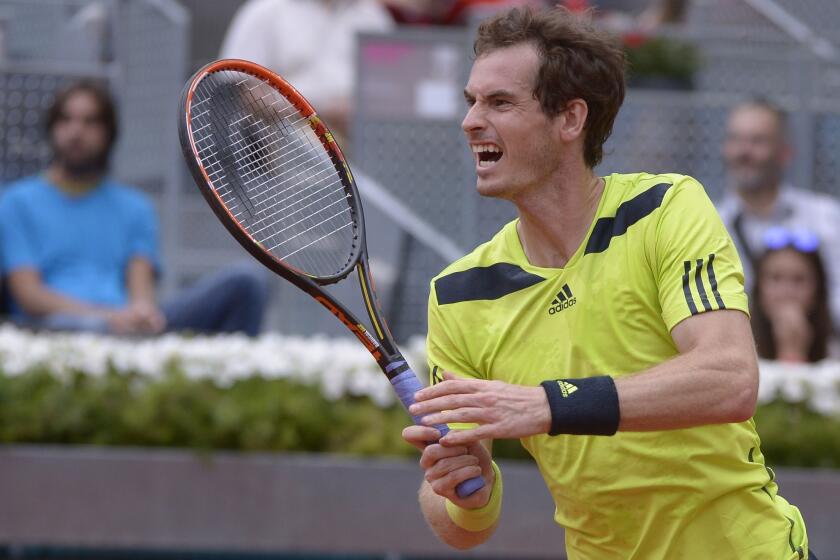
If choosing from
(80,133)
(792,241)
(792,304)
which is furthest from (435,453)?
(80,133)

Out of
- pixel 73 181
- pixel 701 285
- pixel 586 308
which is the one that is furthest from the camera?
pixel 73 181

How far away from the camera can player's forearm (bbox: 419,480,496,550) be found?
3500 millimetres

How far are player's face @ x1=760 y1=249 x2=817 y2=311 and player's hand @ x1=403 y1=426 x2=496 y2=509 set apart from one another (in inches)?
161

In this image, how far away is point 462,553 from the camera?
6117mm

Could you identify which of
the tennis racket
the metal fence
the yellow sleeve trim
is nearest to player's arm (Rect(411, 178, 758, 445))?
the tennis racket

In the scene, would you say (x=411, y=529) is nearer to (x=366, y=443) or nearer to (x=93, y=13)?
(x=366, y=443)

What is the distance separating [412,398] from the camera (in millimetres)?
3348

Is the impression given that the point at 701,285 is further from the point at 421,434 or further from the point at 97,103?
the point at 97,103

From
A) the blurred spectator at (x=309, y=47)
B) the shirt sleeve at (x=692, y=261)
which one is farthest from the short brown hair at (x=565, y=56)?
the blurred spectator at (x=309, y=47)

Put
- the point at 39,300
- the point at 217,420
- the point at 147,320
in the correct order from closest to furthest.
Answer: the point at 217,420 < the point at 147,320 < the point at 39,300

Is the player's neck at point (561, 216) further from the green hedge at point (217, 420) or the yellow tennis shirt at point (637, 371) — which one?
the green hedge at point (217, 420)

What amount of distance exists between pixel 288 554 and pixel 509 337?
298cm

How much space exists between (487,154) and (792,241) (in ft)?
13.3

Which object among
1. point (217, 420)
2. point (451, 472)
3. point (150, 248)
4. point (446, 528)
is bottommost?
point (217, 420)
